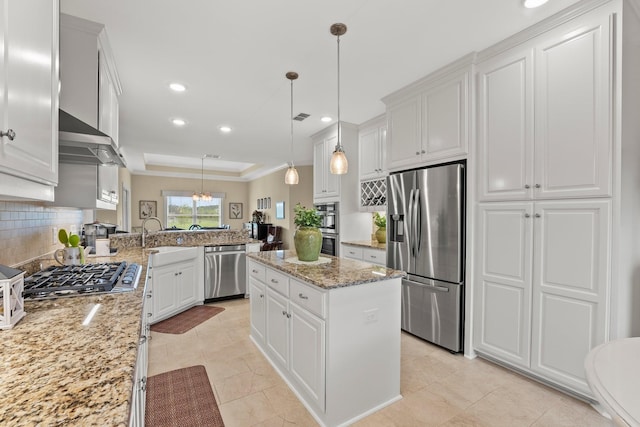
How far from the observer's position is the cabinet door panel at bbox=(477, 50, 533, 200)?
217 cm

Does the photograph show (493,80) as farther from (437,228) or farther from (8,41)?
(8,41)

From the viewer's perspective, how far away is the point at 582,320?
1892 millimetres

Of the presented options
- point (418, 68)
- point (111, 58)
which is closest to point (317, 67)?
point (418, 68)

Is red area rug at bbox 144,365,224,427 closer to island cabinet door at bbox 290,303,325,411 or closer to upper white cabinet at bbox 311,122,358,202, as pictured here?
island cabinet door at bbox 290,303,325,411

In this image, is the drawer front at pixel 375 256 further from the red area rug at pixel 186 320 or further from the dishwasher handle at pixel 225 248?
the red area rug at pixel 186 320

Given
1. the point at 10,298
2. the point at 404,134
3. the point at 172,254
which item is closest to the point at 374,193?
the point at 404,134

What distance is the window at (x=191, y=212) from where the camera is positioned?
919cm

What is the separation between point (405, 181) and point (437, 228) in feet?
2.00

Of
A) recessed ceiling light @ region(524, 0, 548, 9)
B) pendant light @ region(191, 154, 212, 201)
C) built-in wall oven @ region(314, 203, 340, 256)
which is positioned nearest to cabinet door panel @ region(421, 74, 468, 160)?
recessed ceiling light @ region(524, 0, 548, 9)

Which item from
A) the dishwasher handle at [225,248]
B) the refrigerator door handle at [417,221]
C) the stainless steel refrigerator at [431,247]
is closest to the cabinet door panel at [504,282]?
the stainless steel refrigerator at [431,247]

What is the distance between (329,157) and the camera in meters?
4.43

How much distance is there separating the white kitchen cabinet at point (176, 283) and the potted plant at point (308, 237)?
1838 millimetres

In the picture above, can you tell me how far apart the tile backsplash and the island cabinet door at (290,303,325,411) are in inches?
65.9

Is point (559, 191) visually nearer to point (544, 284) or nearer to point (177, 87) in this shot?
point (544, 284)
